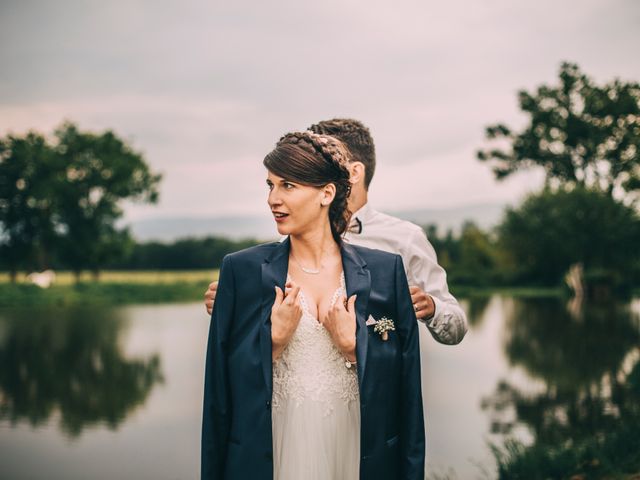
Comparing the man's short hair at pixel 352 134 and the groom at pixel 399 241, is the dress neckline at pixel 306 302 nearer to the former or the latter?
the groom at pixel 399 241

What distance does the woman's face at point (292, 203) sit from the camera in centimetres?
228

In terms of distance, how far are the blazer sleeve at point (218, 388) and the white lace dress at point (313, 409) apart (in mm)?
161

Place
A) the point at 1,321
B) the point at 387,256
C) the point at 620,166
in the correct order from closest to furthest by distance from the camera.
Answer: the point at 387,256
the point at 1,321
the point at 620,166

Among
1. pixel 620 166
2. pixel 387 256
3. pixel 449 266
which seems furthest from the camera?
pixel 449 266

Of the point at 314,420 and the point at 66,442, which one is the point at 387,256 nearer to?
the point at 314,420

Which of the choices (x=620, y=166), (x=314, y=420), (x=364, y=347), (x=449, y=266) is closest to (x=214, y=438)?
(x=314, y=420)

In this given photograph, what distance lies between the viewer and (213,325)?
227 centimetres

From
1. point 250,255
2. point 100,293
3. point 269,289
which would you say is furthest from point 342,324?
point 100,293

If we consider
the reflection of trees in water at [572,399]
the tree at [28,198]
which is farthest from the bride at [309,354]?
the tree at [28,198]

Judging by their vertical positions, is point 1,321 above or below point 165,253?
below

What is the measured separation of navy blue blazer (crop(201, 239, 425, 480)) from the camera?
221cm

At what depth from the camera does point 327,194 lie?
7.77 ft

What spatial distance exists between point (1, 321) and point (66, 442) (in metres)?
15.9

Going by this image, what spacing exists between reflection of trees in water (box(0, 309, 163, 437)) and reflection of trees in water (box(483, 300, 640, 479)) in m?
5.17
